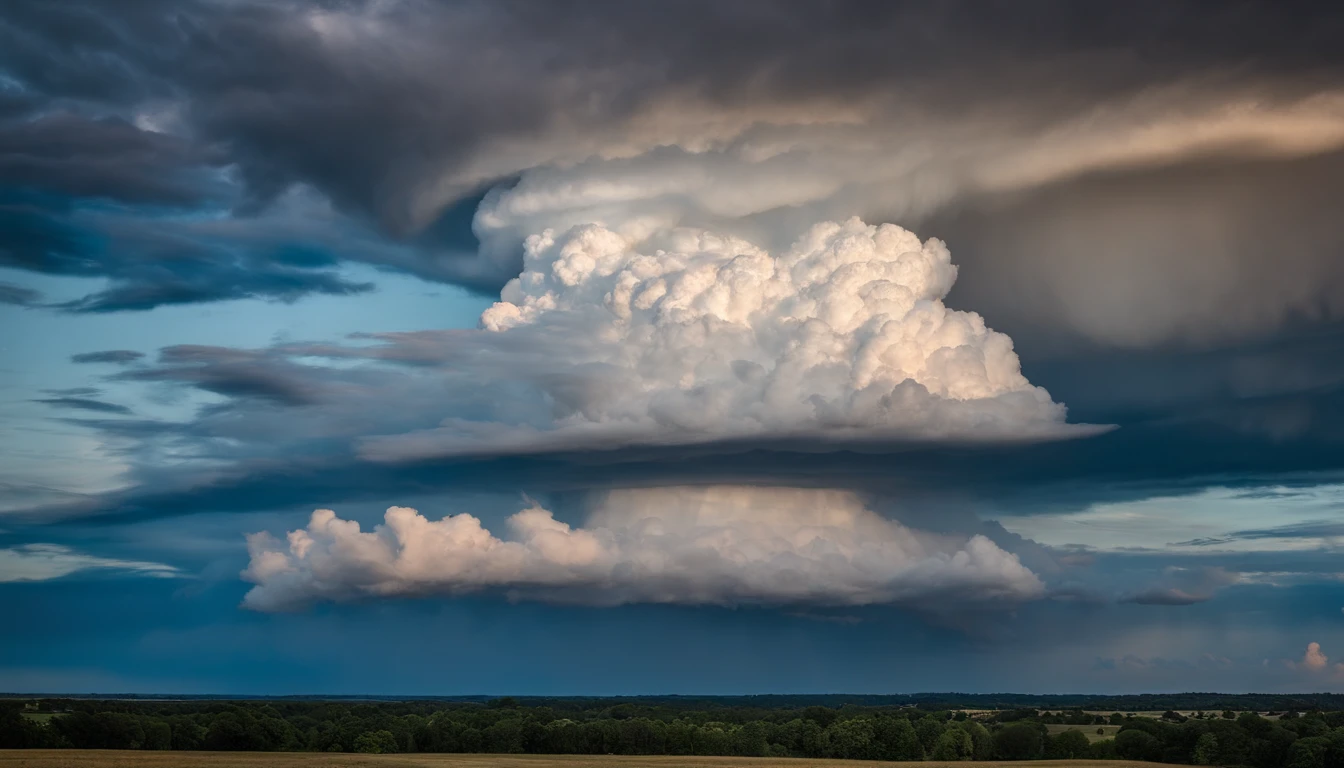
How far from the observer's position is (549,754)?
648 ft

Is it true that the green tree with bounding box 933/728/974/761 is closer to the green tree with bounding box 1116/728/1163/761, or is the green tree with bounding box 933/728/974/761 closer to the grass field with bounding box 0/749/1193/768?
the grass field with bounding box 0/749/1193/768

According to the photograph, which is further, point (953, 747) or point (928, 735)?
point (928, 735)

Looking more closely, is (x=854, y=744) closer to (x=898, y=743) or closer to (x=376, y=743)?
(x=898, y=743)

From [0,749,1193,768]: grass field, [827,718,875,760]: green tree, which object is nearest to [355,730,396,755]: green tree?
[0,749,1193,768]: grass field

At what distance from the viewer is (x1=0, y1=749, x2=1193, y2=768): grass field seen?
5379 inches

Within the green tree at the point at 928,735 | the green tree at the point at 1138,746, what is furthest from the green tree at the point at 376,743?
the green tree at the point at 1138,746

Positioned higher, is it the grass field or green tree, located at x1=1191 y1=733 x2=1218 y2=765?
the grass field

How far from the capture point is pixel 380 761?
158750 mm

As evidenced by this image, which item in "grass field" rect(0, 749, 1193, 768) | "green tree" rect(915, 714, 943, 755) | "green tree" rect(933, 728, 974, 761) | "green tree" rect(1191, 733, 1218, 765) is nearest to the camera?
"grass field" rect(0, 749, 1193, 768)

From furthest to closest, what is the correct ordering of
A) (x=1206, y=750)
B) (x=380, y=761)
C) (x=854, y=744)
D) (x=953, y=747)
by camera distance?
1. (x=854, y=744)
2. (x=953, y=747)
3. (x=1206, y=750)
4. (x=380, y=761)

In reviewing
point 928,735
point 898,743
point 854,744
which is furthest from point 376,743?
point 928,735

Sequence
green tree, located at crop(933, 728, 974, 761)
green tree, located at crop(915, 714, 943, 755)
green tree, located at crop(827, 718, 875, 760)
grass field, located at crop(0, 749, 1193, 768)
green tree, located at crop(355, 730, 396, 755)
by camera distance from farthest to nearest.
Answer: green tree, located at crop(915, 714, 943, 755)
green tree, located at crop(827, 718, 875, 760)
green tree, located at crop(933, 728, 974, 761)
green tree, located at crop(355, 730, 396, 755)
grass field, located at crop(0, 749, 1193, 768)

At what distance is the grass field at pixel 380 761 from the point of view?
448 ft

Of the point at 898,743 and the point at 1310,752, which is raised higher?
the point at 898,743
